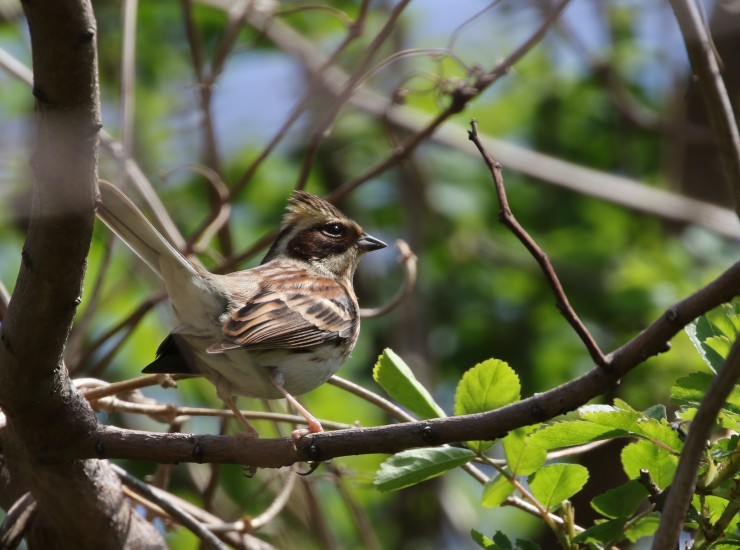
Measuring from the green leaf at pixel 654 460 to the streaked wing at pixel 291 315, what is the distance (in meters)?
1.67

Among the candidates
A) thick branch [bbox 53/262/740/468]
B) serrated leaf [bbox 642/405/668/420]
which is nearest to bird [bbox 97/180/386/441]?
thick branch [bbox 53/262/740/468]

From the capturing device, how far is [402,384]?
8.85 feet

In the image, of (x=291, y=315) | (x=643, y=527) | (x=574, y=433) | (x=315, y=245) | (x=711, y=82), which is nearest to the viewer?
(x=574, y=433)

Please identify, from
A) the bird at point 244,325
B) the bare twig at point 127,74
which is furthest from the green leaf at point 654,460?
the bare twig at point 127,74

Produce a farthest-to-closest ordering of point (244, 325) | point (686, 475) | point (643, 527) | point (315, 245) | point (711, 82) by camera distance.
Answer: point (315, 245), point (244, 325), point (711, 82), point (643, 527), point (686, 475)

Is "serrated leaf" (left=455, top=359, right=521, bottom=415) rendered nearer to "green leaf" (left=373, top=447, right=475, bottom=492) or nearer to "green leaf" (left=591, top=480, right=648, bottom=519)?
"green leaf" (left=373, top=447, right=475, bottom=492)

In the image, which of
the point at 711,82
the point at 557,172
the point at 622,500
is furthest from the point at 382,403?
the point at 557,172

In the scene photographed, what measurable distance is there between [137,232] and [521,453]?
1720 mm

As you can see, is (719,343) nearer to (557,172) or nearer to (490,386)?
(490,386)

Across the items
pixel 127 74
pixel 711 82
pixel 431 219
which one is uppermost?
pixel 711 82

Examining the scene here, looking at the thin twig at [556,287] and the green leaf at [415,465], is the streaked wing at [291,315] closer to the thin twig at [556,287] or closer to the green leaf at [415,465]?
the green leaf at [415,465]

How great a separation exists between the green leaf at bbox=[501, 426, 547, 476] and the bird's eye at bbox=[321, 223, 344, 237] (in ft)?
8.79

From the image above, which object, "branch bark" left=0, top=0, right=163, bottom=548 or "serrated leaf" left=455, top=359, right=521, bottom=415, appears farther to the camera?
"serrated leaf" left=455, top=359, right=521, bottom=415

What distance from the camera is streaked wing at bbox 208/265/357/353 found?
12.7ft
